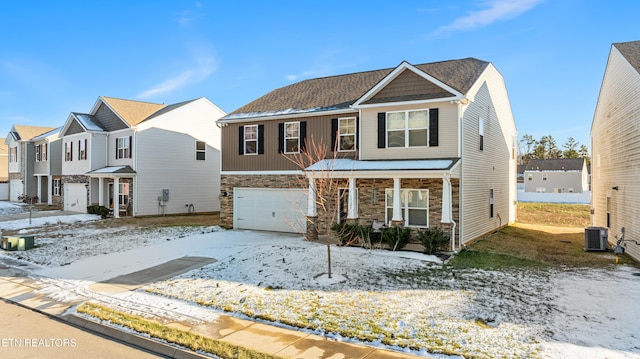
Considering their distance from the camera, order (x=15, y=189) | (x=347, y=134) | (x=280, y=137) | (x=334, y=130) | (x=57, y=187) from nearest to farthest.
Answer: (x=347, y=134) < (x=334, y=130) < (x=280, y=137) < (x=57, y=187) < (x=15, y=189)

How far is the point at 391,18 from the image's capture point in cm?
1479

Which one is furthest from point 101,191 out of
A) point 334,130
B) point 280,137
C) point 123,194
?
point 334,130

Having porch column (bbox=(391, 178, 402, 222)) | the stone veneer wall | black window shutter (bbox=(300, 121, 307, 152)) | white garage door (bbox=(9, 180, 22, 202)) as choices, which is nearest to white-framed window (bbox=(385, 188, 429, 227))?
the stone veneer wall

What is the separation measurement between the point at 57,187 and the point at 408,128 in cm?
3337

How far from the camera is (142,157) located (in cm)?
2553

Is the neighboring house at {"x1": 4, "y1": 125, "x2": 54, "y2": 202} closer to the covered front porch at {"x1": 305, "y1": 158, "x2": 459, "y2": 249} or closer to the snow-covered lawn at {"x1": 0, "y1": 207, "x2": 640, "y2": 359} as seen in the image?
the snow-covered lawn at {"x1": 0, "y1": 207, "x2": 640, "y2": 359}

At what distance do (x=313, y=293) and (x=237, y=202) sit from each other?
39.0 feet

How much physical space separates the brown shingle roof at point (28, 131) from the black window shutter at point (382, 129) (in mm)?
38433

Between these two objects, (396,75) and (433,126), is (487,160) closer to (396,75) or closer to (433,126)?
(433,126)

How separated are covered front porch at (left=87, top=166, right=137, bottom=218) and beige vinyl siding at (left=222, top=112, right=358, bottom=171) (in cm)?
847

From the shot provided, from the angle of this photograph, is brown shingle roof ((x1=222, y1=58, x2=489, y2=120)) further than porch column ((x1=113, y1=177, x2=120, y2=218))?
No

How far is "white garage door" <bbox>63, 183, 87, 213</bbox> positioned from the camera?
29.0m

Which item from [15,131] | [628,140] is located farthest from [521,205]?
[15,131]

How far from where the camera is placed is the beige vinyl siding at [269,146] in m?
17.6
